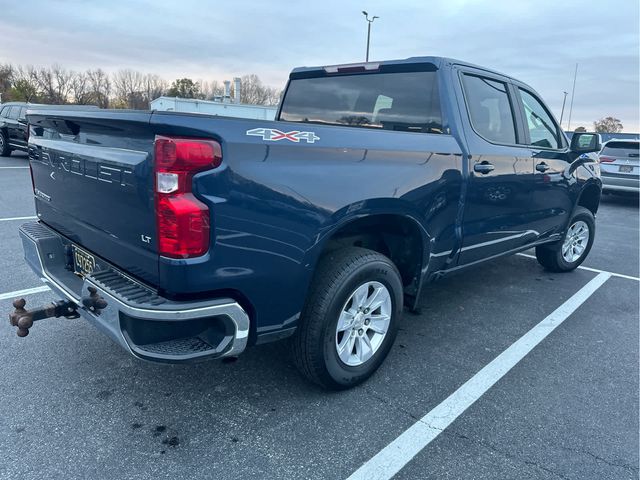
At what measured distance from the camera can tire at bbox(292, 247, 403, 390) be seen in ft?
8.46

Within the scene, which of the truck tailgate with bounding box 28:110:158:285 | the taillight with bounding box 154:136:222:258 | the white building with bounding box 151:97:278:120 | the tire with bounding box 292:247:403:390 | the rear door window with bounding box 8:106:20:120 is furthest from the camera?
the white building with bounding box 151:97:278:120

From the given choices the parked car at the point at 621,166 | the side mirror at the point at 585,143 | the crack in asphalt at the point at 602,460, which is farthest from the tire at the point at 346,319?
the parked car at the point at 621,166

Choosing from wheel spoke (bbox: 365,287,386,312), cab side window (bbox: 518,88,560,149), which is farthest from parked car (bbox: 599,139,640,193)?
wheel spoke (bbox: 365,287,386,312)

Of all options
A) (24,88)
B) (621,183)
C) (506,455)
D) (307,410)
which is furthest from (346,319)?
(24,88)

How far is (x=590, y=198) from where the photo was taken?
18.9 feet

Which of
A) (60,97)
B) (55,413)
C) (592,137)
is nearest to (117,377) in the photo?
(55,413)

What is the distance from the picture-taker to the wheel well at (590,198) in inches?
221

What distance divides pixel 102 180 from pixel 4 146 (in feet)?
49.1

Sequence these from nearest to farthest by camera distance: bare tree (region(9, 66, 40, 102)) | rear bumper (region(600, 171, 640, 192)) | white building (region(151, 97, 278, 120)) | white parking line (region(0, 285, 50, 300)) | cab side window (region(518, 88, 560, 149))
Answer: white parking line (region(0, 285, 50, 300)), cab side window (region(518, 88, 560, 149)), rear bumper (region(600, 171, 640, 192)), white building (region(151, 97, 278, 120)), bare tree (region(9, 66, 40, 102))

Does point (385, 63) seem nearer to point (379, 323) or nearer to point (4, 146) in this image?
point (379, 323)

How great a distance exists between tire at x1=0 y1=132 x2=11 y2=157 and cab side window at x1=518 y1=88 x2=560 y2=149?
15073mm

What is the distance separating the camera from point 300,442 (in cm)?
241

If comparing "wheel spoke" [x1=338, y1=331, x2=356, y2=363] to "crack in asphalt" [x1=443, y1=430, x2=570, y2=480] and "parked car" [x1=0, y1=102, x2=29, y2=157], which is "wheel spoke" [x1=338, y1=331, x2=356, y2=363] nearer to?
"crack in asphalt" [x1=443, y1=430, x2=570, y2=480]

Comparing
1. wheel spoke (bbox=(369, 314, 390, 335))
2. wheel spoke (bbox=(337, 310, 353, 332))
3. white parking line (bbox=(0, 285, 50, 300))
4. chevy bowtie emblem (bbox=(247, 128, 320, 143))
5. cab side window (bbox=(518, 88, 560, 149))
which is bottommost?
white parking line (bbox=(0, 285, 50, 300))
